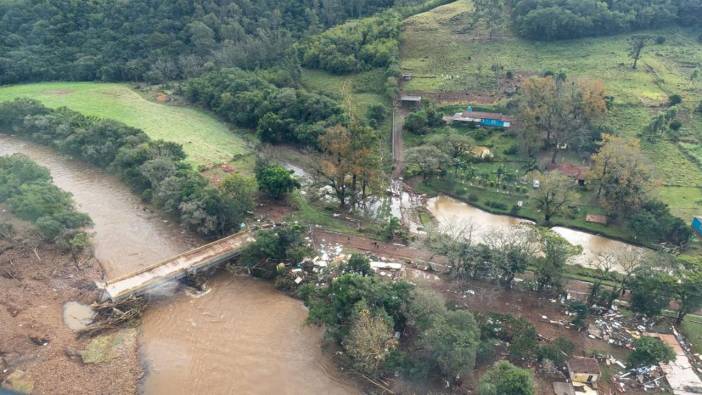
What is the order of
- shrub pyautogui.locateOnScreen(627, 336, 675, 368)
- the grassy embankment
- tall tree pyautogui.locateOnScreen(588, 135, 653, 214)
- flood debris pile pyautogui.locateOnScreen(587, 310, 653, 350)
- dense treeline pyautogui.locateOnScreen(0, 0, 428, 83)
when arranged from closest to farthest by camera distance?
shrub pyautogui.locateOnScreen(627, 336, 675, 368) → flood debris pile pyautogui.locateOnScreen(587, 310, 653, 350) → tall tree pyautogui.locateOnScreen(588, 135, 653, 214) → the grassy embankment → dense treeline pyautogui.locateOnScreen(0, 0, 428, 83)

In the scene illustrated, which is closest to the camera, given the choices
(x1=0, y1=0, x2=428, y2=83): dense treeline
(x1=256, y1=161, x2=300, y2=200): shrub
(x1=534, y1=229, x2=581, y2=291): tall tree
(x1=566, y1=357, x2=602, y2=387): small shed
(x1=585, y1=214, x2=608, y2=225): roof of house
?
(x1=566, y1=357, x2=602, y2=387): small shed

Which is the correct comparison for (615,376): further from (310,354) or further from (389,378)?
(310,354)

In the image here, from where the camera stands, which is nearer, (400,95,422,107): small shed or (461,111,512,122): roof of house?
(461,111,512,122): roof of house

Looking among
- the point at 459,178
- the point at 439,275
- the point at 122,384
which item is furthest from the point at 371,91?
the point at 122,384

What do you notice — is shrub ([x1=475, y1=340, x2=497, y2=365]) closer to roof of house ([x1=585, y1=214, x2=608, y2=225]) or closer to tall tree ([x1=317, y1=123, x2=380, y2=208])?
tall tree ([x1=317, y1=123, x2=380, y2=208])

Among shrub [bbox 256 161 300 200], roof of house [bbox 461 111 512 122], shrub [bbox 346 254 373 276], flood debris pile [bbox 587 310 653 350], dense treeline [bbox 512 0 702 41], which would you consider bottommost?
flood debris pile [bbox 587 310 653 350]

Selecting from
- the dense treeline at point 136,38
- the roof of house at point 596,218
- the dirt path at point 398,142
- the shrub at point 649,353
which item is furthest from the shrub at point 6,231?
the roof of house at point 596,218

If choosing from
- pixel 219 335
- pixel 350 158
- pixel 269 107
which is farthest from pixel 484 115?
pixel 219 335

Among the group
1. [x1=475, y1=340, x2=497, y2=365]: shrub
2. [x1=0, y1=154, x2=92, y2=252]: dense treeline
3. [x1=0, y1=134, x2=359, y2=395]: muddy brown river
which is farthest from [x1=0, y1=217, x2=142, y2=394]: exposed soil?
[x1=475, y1=340, x2=497, y2=365]: shrub
